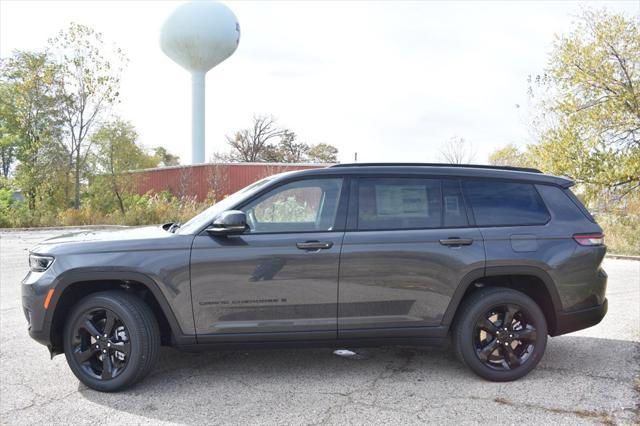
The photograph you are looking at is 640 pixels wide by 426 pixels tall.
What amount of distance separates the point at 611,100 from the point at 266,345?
1623 centimetres

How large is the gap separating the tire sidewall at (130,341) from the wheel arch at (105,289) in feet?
0.37

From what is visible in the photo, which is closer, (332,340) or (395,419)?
(395,419)

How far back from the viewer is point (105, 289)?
4270mm

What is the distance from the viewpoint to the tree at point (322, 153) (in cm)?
6215

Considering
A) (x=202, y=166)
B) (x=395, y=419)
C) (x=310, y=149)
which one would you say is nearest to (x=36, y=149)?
(x=202, y=166)

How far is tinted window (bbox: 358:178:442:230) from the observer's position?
4.34m

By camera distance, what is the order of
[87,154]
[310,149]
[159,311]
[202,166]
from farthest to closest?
[310,149] < [202,166] < [87,154] < [159,311]

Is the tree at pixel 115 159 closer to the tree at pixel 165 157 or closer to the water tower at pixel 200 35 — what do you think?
the water tower at pixel 200 35

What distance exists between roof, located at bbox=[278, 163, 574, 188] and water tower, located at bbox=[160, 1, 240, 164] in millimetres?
35012

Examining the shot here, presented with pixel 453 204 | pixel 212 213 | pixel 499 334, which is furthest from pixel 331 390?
pixel 453 204

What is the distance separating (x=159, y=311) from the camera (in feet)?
14.1

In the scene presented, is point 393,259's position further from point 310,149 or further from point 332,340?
point 310,149

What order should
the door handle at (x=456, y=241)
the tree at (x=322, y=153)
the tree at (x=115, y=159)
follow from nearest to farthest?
the door handle at (x=456, y=241) < the tree at (x=115, y=159) < the tree at (x=322, y=153)

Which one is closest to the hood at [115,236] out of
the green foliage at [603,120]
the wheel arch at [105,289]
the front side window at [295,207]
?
the wheel arch at [105,289]
